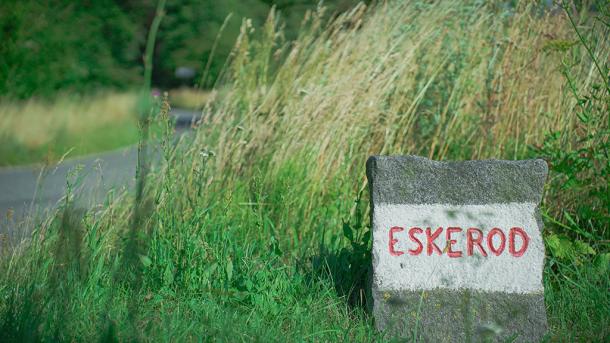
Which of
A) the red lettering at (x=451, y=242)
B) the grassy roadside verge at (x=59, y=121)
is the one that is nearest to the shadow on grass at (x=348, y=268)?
the red lettering at (x=451, y=242)

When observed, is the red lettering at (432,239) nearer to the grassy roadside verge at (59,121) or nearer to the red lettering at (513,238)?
the red lettering at (513,238)

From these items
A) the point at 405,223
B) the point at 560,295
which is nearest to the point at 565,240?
the point at 560,295

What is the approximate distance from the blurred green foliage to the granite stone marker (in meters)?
4.15

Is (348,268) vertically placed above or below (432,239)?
below

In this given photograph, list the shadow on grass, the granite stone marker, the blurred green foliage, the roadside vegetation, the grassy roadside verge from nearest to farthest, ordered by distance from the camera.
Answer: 1. the roadside vegetation
2. the granite stone marker
3. the shadow on grass
4. the grassy roadside verge
5. the blurred green foliage

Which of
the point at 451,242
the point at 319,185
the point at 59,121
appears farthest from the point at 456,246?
the point at 59,121

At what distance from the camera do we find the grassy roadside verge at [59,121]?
6.65 metres

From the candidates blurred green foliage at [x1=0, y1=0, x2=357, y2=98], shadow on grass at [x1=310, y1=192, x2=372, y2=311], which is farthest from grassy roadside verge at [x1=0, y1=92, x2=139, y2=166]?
shadow on grass at [x1=310, y1=192, x2=372, y2=311]

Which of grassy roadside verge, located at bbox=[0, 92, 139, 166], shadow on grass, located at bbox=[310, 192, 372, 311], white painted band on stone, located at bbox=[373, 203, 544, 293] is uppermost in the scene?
white painted band on stone, located at bbox=[373, 203, 544, 293]

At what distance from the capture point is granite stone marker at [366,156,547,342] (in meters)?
2.73

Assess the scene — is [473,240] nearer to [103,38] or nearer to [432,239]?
[432,239]

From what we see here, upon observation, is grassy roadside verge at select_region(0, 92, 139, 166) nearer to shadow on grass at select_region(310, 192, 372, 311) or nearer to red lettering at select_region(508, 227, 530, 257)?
shadow on grass at select_region(310, 192, 372, 311)

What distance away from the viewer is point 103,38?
11.2 m

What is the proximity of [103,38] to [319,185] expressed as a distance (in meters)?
8.13
